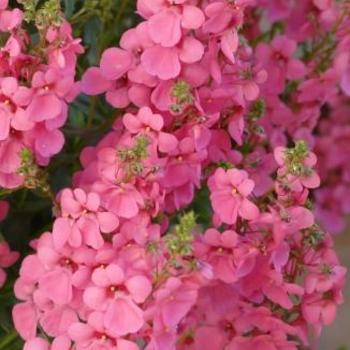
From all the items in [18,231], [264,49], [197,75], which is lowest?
[18,231]

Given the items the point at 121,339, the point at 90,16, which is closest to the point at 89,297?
the point at 121,339

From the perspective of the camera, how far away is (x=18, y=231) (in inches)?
38.6

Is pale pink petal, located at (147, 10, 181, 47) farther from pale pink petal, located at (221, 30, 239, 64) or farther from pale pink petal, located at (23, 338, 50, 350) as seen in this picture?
pale pink petal, located at (23, 338, 50, 350)

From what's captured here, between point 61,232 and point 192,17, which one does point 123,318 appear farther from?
point 192,17

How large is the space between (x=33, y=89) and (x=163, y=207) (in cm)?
13

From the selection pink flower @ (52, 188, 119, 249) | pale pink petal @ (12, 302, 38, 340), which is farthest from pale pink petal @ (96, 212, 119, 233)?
pale pink petal @ (12, 302, 38, 340)

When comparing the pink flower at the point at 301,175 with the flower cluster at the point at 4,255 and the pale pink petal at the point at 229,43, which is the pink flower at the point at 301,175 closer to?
the pale pink petal at the point at 229,43

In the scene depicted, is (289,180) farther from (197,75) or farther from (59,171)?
Answer: (59,171)

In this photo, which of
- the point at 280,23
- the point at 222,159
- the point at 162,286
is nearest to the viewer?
the point at 162,286

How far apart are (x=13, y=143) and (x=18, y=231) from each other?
188 mm

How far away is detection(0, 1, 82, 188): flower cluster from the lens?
783 millimetres

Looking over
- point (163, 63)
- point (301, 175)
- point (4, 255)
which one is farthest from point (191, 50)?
point (4, 255)

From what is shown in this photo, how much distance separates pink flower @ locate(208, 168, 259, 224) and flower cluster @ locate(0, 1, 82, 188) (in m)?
0.12

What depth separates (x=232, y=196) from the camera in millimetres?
798
